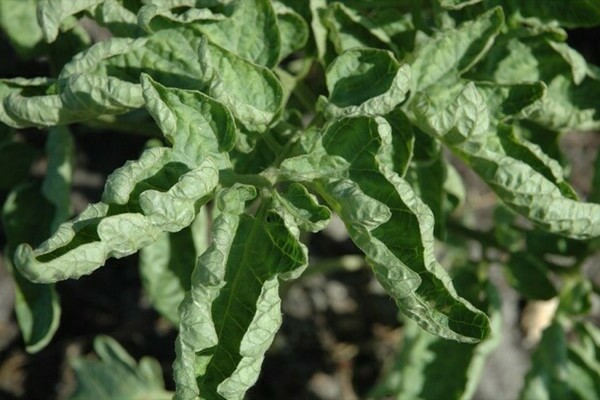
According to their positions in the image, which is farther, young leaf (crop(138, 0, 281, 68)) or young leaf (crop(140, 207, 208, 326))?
young leaf (crop(140, 207, 208, 326))

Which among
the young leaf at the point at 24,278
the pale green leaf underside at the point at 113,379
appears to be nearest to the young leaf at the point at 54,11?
the young leaf at the point at 24,278

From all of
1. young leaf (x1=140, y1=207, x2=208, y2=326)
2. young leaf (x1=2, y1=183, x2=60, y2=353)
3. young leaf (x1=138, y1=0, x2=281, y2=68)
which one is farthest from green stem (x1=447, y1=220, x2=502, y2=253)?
young leaf (x1=2, y1=183, x2=60, y2=353)

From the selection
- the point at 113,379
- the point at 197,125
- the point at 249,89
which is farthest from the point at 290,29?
the point at 113,379

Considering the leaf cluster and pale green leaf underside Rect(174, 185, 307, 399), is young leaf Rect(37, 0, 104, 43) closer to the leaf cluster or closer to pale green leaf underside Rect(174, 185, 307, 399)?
the leaf cluster

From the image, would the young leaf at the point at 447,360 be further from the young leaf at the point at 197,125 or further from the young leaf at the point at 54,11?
the young leaf at the point at 54,11

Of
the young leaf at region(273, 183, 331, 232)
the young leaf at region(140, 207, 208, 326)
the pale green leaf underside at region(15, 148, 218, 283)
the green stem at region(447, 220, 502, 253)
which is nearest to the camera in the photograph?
the pale green leaf underside at region(15, 148, 218, 283)

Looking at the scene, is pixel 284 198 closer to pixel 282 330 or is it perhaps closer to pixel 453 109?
pixel 453 109

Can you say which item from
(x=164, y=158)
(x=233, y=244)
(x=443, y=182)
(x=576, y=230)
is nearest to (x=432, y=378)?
(x=443, y=182)

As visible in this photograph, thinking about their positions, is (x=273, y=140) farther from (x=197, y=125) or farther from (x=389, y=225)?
(x=389, y=225)

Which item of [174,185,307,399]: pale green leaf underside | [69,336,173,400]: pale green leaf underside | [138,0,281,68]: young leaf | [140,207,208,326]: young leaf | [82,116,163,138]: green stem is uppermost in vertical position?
[138,0,281,68]: young leaf
